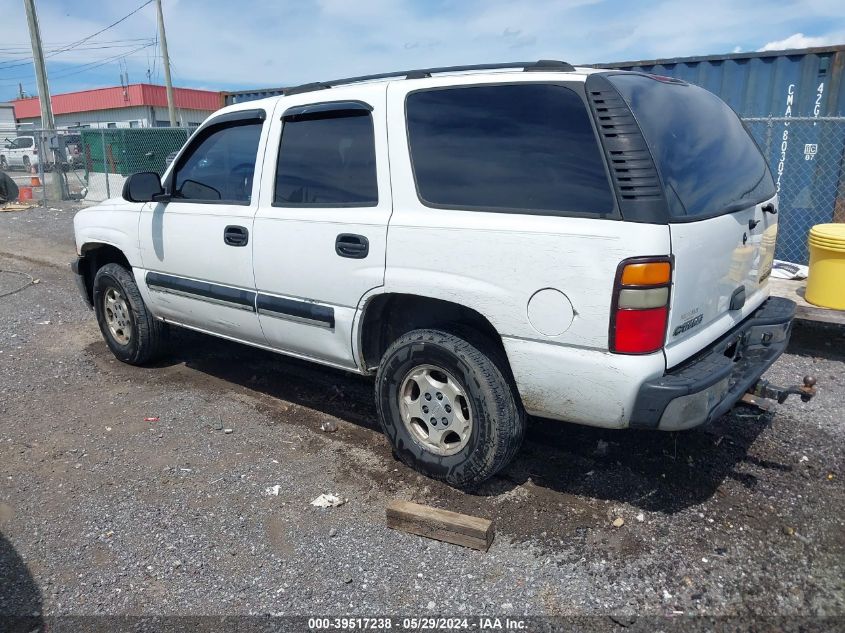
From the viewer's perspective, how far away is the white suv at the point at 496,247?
276 cm

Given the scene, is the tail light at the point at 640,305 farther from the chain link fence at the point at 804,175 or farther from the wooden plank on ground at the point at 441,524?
the chain link fence at the point at 804,175

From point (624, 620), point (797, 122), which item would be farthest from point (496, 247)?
point (797, 122)

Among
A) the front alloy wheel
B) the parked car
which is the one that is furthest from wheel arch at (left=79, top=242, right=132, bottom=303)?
the parked car

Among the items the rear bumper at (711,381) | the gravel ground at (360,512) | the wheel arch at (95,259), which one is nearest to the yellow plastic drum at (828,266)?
the gravel ground at (360,512)

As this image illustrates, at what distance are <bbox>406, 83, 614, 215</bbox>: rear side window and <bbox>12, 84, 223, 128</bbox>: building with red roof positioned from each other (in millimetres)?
41045

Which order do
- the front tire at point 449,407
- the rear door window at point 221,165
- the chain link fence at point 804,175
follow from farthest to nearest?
the chain link fence at point 804,175 → the rear door window at point 221,165 → the front tire at point 449,407

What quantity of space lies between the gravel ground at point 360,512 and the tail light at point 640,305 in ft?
3.27

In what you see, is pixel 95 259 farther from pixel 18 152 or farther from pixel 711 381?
pixel 18 152

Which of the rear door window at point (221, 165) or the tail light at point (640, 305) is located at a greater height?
the rear door window at point (221, 165)

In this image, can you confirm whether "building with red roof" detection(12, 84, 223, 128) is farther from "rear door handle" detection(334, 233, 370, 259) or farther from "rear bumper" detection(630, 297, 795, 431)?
"rear bumper" detection(630, 297, 795, 431)

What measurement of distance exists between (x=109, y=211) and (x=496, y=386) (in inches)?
139

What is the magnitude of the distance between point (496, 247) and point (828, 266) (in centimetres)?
378

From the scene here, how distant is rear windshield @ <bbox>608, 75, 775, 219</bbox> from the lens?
282 centimetres

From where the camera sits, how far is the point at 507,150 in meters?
3.04
